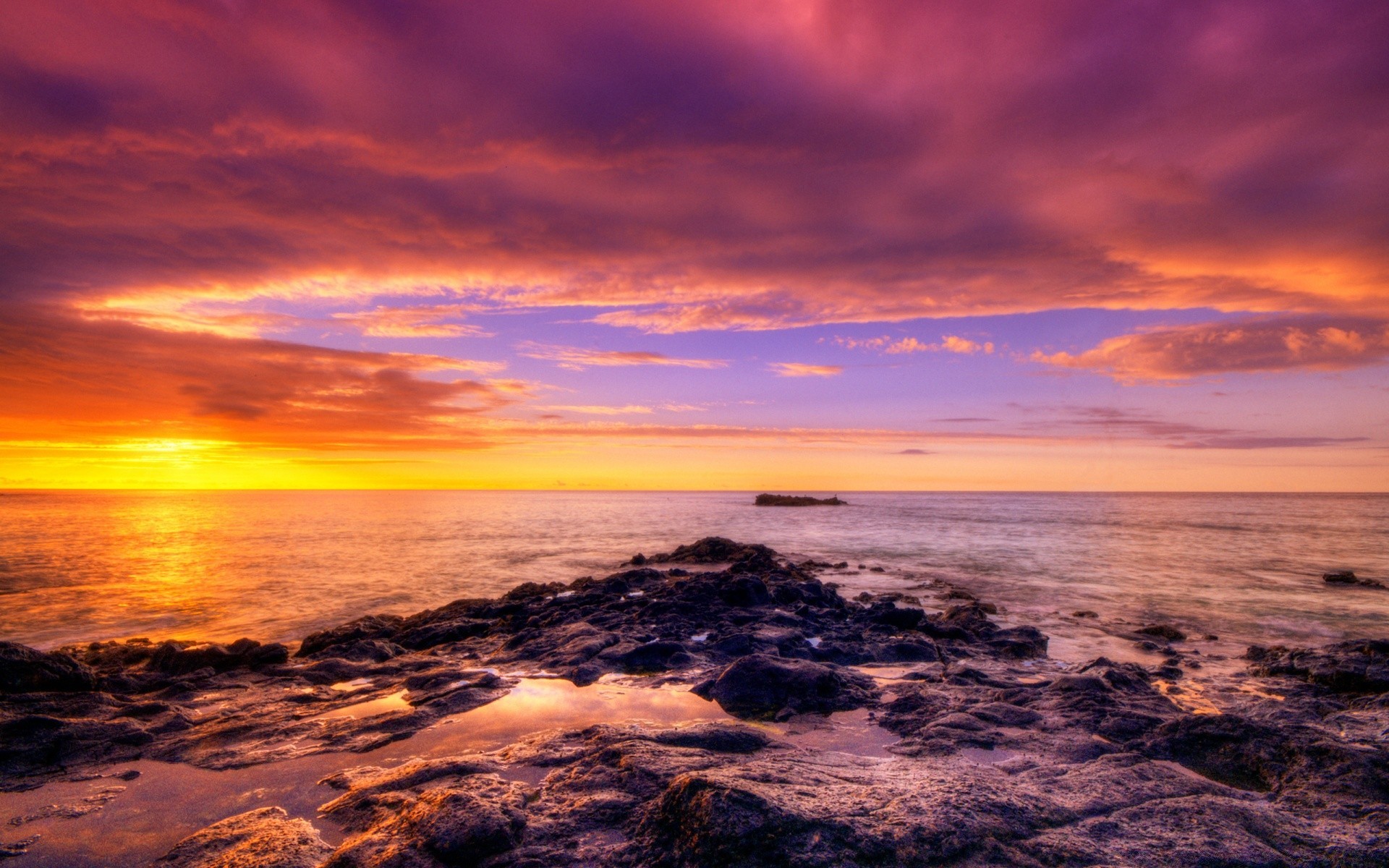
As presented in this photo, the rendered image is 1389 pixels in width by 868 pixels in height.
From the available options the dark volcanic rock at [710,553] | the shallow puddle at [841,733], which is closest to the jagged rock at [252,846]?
the shallow puddle at [841,733]

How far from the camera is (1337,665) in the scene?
327 inches

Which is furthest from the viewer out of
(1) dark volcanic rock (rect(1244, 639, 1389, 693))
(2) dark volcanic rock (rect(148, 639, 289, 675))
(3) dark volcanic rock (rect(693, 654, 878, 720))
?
(2) dark volcanic rock (rect(148, 639, 289, 675))

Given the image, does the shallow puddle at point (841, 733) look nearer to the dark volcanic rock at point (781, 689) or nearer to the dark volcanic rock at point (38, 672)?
the dark volcanic rock at point (781, 689)

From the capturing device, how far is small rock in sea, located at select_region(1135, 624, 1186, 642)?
39.2 ft

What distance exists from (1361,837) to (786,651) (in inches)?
244

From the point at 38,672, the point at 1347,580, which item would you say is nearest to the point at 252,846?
the point at 38,672

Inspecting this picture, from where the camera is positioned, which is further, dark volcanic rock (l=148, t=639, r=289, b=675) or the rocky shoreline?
dark volcanic rock (l=148, t=639, r=289, b=675)

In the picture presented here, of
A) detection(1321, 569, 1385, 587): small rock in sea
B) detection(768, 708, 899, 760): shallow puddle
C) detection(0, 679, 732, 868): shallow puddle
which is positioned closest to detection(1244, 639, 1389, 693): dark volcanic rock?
detection(768, 708, 899, 760): shallow puddle

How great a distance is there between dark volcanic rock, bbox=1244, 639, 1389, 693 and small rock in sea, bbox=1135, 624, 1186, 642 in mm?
1722

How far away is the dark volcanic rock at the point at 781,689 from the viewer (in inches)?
275

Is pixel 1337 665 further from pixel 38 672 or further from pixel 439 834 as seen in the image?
pixel 38 672

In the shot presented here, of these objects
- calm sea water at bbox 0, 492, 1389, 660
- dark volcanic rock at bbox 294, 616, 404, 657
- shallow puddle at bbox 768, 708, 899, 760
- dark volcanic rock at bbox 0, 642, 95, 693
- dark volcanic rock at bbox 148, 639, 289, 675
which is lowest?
calm sea water at bbox 0, 492, 1389, 660

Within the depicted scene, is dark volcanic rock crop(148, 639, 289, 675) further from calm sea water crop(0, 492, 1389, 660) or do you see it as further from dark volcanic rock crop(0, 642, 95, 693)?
calm sea water crop(0, 492, 1389, 660)

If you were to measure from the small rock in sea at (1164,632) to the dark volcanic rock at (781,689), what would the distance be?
8126 mm
